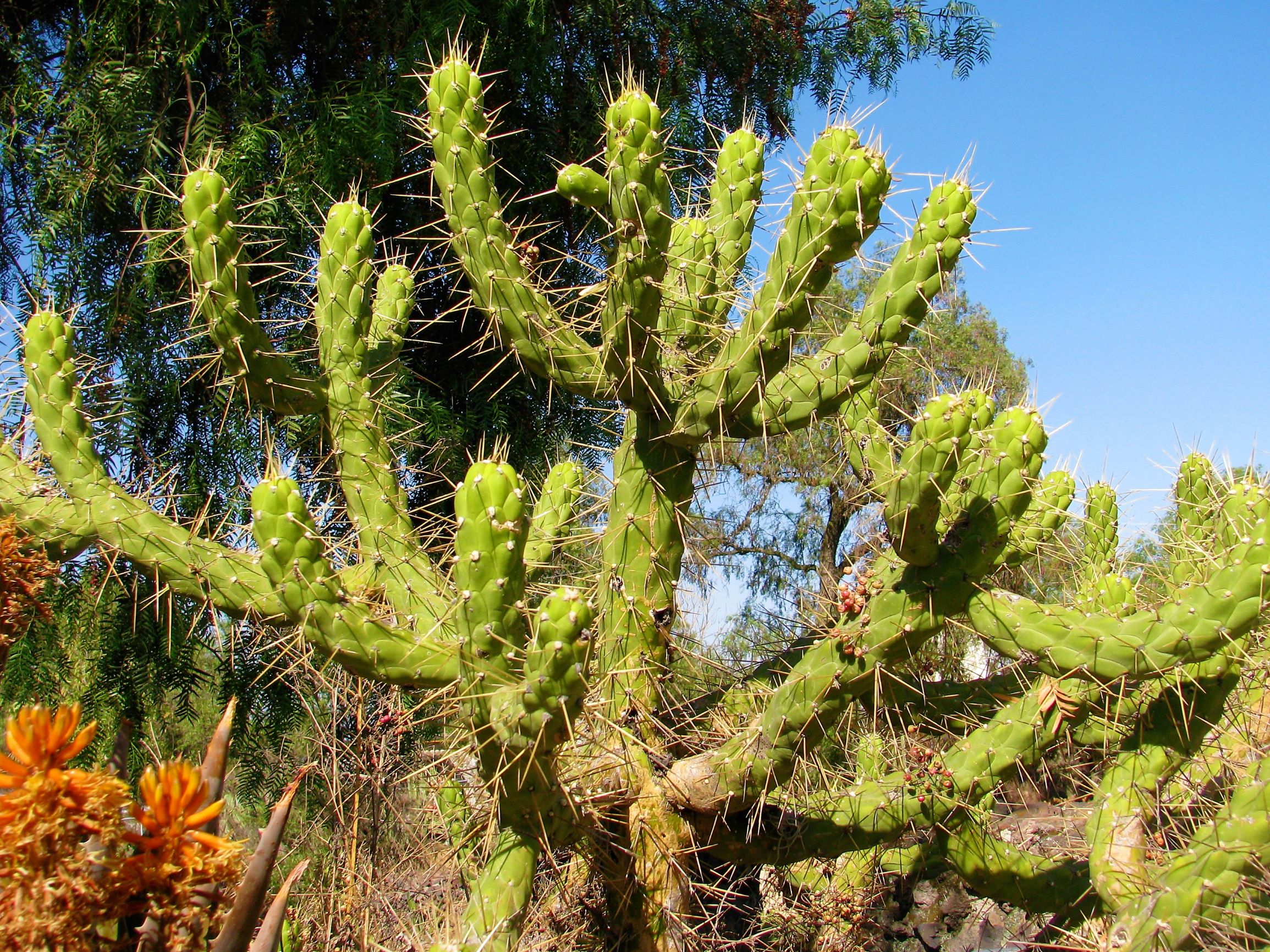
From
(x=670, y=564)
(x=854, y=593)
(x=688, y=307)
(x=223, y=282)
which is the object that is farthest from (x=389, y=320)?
(x=854, y=593)

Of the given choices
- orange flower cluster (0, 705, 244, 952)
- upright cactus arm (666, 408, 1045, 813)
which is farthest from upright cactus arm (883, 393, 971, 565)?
orange flower cluster (0, 705, 244, 952)

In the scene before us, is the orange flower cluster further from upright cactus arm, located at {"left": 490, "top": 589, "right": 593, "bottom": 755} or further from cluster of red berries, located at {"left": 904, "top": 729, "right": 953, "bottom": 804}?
cluster of red berries, located at {"left": 904, "top": 729, "right": 953, "bottom": 804}

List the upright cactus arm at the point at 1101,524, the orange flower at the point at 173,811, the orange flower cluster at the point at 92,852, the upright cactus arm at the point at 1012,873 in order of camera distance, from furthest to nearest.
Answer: the upright cactus arm at the point at 1101,524
the upright cactus arm at the point at 1012,873
the orange flower at the point at 173,811
the orange flower cluster at the point at 92,852

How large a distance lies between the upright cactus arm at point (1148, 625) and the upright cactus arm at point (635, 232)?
3.22 ft

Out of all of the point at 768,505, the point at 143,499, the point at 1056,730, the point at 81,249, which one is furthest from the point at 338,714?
the point at 768,505

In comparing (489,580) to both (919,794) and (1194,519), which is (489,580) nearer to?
(919,794)

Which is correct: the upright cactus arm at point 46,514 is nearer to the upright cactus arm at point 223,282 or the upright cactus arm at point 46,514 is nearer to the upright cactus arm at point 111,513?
the upright cactus arm at point 111,513

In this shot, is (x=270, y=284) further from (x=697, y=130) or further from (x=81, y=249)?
(x=697, y=130)

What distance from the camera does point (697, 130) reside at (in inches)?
179

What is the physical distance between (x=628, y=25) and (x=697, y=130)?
0.57 m

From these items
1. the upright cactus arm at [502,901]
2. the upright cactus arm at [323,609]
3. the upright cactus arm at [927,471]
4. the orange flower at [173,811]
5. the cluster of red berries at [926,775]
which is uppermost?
the upright cactus arm at [927,471]

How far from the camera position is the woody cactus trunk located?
1869 mm

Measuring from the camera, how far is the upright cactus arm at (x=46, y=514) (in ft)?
7.30

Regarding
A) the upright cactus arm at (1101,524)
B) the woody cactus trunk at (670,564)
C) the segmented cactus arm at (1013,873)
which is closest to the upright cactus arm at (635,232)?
the woody cactus trunk at (670,564)
